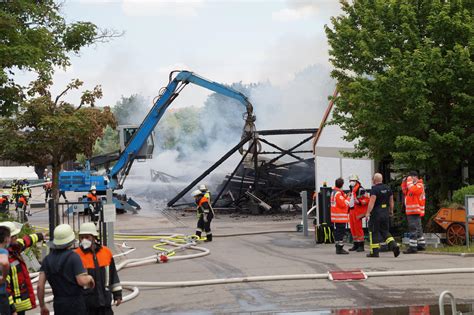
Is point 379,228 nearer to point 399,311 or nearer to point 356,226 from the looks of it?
point 356,226

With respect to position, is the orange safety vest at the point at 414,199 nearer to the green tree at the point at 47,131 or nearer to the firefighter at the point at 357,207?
the firefighter at the point at 357,207

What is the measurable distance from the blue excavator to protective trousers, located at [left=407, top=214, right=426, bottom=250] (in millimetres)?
15033

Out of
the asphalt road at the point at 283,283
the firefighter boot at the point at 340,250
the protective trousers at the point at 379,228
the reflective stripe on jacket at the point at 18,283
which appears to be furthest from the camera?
the firefighter boot at the point at 340,250

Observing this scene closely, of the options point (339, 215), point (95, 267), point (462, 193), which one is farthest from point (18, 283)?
point (462, 193)

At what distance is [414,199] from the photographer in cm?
1406

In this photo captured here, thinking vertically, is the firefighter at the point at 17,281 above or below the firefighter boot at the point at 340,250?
above

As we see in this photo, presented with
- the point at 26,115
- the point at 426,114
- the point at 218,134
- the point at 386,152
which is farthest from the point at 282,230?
the point at 218,134

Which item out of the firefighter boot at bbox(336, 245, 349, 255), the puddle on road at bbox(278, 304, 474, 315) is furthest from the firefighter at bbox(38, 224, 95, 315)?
the firefighter boot at bbox(336, 245, 349, 255)

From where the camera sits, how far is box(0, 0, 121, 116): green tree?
14391mm

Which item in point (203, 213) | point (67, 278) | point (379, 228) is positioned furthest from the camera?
point (203, 213)

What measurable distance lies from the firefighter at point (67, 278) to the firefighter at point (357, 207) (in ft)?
28.8

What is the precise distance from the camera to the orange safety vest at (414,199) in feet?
45.9

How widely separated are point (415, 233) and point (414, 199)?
654 mm

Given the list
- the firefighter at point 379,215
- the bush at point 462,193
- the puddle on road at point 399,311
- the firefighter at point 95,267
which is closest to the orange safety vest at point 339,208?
the firefighter at point 379,215
